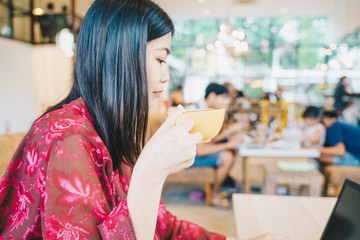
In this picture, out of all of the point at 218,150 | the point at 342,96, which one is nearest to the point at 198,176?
the point at 218,150

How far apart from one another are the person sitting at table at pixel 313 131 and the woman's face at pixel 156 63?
10.6 feet

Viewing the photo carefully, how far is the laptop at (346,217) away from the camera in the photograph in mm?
815

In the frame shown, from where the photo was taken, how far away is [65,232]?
568 mm

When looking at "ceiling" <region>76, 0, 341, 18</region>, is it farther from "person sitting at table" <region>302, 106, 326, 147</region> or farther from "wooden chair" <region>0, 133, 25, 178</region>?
"wooden chair" <region>0, 133, 25, 178</region>

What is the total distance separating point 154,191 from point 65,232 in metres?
0.18

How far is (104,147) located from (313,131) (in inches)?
137

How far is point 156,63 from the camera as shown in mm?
763

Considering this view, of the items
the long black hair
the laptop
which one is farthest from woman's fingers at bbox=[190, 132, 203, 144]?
the laptop

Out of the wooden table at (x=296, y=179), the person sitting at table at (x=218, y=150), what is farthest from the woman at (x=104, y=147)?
the person sitting at table at (x=218, y=150)

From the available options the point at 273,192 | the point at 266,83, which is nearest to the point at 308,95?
the point at 266,83

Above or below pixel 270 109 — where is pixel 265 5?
above

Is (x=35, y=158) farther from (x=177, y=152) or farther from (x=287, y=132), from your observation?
(x=287, y=132)

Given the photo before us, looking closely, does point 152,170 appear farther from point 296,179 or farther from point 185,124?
point 296,179

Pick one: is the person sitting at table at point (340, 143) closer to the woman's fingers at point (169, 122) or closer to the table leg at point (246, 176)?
the table leg at point (246, 176)
